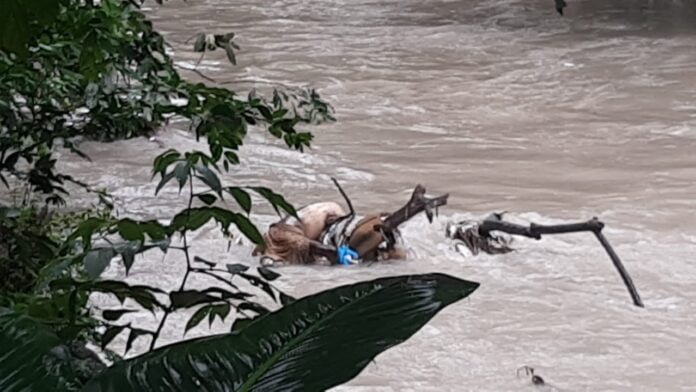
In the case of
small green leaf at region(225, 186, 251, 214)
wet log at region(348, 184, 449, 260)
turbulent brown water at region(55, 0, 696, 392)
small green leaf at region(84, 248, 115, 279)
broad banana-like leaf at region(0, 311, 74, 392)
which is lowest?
turbulent brown water at region(55, 0, 696, 392)

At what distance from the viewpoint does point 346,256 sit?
180 inches

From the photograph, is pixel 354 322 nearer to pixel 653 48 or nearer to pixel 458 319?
pixel 458 319

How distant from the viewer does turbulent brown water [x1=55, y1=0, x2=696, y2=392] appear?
150 inches

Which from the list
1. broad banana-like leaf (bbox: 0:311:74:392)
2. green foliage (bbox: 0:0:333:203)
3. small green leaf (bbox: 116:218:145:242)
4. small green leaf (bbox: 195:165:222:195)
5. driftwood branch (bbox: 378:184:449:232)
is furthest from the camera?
driftwood branch (bbox: 378:184:449:232)

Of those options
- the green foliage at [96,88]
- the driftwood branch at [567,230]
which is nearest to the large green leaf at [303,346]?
the green foliage at [96,88]

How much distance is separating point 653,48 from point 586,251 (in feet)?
22.3

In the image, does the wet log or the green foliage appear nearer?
the green foliage

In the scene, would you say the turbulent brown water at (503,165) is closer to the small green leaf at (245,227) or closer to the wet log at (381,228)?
the wet log at (381,228)

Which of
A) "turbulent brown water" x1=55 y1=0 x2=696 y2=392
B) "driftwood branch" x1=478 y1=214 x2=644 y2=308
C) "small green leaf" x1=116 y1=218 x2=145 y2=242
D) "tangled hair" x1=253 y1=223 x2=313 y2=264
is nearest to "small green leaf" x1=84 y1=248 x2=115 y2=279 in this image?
"small green leaf" x1=116 y1=218 x2=145 y2=242

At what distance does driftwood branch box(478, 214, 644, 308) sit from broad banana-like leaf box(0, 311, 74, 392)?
11.2 feet

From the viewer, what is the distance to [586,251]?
15.7 feet

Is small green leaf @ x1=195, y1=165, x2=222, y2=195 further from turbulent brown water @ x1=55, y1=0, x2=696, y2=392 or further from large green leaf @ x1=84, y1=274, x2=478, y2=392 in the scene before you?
turbulent brown water @ x1=55, y1=0, x2=696, y2=392

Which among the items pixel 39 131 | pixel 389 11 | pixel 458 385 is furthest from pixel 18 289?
pixel 389 11

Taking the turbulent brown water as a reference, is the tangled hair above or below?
above
